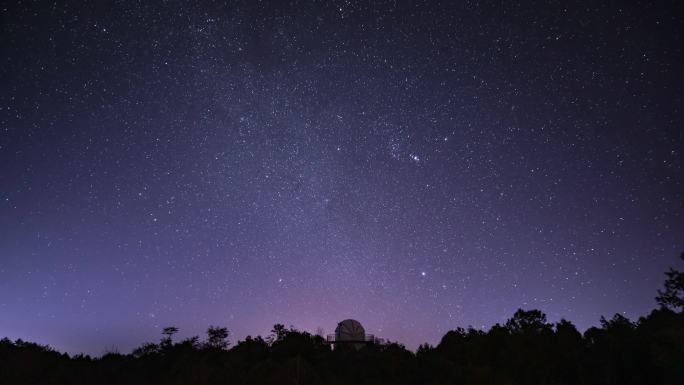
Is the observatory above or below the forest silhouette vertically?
above

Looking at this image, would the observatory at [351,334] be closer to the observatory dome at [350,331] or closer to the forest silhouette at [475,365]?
the observatory dome at [350,331]

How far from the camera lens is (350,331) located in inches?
2099

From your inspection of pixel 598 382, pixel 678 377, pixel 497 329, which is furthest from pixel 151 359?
pixel 678 377

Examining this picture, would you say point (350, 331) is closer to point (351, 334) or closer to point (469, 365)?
point (351, 334)

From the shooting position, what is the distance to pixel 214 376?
19.8m

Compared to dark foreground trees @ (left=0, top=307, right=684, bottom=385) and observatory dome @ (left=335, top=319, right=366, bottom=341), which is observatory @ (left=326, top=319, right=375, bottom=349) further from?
dark foreground trees @ (left=0, top=307, right=684, bottom=385)

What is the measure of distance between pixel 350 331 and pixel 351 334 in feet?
1.35

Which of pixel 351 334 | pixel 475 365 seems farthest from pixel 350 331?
pixel 475 365

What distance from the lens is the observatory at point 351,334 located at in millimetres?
52438

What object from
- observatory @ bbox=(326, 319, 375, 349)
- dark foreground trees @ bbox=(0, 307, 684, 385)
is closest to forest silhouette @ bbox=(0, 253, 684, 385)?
dark foreground trees @ bbox=(0, 307, 684, 385)

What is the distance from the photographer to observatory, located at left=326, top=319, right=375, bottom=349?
52438 millimetres

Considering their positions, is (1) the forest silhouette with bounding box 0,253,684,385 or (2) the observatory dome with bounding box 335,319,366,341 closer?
(1) the forest silhouette with bounding box 0,253,684,385

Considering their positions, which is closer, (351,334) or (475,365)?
(475,365)

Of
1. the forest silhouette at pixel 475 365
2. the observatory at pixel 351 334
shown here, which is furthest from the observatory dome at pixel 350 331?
the forest silhouette at pixel 475 365
